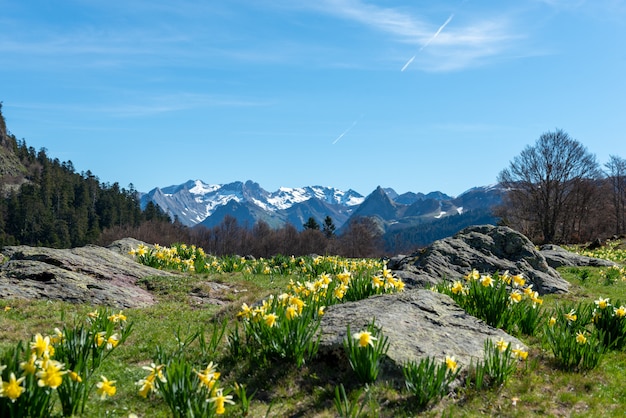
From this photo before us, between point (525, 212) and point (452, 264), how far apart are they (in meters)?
44.1

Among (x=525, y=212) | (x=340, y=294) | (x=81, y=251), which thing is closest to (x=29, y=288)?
(x=81, y=251)

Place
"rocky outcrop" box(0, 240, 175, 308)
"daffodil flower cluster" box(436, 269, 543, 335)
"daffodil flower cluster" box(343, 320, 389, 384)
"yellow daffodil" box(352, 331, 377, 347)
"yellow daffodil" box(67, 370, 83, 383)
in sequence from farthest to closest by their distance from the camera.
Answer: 1. "rocky outcrop" box(0, 240, 175, 308)
2. "daffodil flower cluster" box(436, 269, 543, 335)
3. "daffodil flower cluster" box(343, 320, 389, 384)
4. "yellow daffodil" box(352, 331, 377, 347)
5. "yellow daffodil" box(67, 370, 83, 383)

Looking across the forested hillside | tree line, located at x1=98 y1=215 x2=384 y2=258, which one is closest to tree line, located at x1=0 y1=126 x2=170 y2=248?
the forested hillside

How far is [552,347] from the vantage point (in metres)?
6.11

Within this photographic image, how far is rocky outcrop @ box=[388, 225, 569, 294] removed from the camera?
12.3 m

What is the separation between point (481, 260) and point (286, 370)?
9397 millimetres

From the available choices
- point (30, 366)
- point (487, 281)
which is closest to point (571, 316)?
point (487, 281)

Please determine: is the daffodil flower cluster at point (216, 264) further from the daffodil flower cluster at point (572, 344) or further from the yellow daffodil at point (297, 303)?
the yellow daffodil at point (297, 303)

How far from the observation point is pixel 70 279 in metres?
10.7

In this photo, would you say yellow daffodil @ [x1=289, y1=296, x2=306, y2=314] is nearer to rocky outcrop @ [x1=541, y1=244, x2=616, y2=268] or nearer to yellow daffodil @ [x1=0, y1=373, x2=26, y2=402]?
yellow daffodil @ [x1=0, y1=373, x2=26, y2=402]

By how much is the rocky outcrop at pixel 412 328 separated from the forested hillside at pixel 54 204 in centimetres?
12533

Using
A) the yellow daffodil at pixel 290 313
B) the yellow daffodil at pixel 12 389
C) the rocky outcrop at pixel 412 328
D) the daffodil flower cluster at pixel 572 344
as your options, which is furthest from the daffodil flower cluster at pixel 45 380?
the daffodil flower cluster at pixel 572 344

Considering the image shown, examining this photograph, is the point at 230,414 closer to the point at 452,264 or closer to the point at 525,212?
the point at 452,264

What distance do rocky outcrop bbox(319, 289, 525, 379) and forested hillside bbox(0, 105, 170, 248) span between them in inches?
4934
